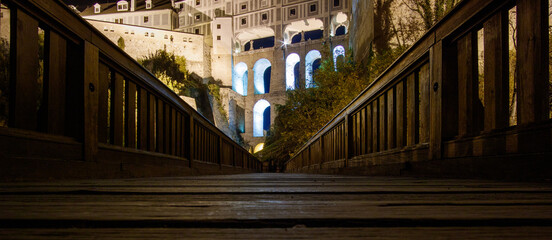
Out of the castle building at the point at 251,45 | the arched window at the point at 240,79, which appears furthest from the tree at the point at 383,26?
the arched window at the point at 240,79

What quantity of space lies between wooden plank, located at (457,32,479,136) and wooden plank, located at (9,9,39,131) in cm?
268

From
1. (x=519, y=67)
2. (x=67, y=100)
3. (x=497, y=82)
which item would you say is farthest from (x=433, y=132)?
(x=67, y=100)

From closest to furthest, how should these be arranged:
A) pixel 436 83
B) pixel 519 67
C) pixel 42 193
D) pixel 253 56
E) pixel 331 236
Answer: pixel 331 236
pixel 42 193
pixel 519 67
pixel 436 83
pixel 253 56

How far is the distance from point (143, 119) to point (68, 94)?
3.36 feet

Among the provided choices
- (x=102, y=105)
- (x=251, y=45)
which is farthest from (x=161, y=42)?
(x=102, y=105)

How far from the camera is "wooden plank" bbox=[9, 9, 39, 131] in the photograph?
6.40 ft

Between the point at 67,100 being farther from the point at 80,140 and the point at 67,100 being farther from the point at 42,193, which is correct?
the point at 42,193

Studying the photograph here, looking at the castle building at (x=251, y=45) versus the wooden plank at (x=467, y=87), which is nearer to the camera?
the wooden plank at (x=467, y=87)

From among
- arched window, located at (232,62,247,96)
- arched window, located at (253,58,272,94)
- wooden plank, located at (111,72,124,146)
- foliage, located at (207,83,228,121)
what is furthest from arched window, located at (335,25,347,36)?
wooden plank, located at (111,72,124,146)

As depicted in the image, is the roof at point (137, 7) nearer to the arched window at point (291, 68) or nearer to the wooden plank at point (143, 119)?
the arched window at point (291, 68)

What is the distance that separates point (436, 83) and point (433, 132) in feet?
1.20

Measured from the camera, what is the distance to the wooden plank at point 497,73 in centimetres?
203

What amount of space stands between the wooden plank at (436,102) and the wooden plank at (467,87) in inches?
5.7

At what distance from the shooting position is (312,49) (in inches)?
1623
